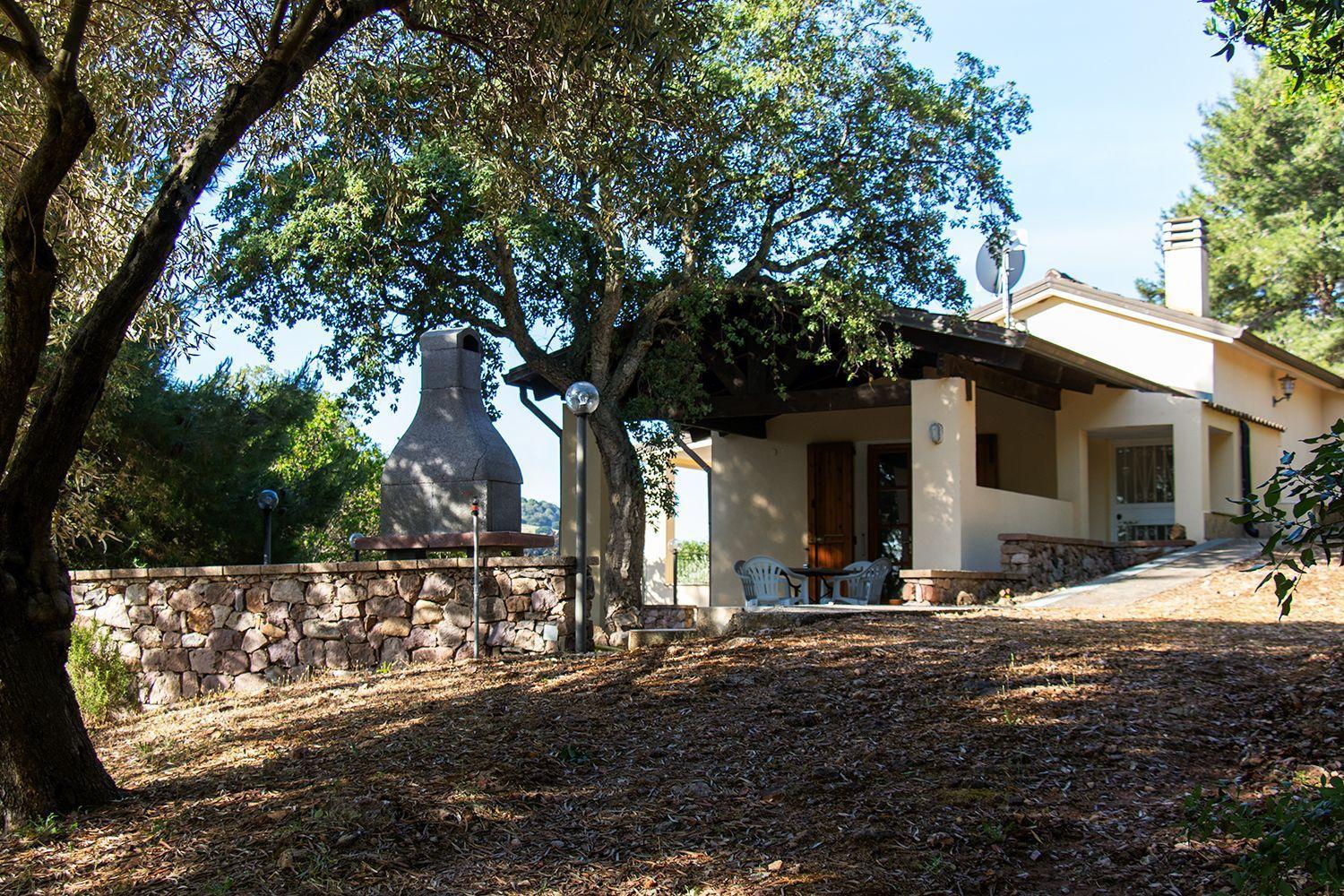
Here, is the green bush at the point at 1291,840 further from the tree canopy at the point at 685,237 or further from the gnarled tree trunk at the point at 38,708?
→ the tree canopy at the point at 685,237

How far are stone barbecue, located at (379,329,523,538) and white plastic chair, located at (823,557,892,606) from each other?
12.7ft

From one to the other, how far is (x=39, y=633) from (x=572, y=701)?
2.76 m

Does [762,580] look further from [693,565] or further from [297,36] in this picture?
[693,565]

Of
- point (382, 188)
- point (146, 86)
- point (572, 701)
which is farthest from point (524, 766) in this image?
point (146, 86)

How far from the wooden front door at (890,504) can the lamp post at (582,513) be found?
7.52 metres

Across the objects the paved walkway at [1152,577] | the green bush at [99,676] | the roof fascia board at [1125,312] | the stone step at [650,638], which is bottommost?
the green bush at [99,676]

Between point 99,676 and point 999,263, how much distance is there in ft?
38.1

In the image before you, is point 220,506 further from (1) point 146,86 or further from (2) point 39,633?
(2) point 39,633

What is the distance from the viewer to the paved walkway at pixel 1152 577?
35.0ft

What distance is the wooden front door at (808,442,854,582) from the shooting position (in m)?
15.4

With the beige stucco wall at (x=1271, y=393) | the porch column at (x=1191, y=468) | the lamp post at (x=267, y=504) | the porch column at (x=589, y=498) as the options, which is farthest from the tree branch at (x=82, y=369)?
the beige stucco wall at (x=1271, y=393)

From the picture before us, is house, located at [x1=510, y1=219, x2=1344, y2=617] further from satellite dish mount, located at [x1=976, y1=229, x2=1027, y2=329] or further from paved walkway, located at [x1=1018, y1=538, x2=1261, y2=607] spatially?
satellite dish mount, located at [x1=976, y1=229, x2=1027, y2=329]

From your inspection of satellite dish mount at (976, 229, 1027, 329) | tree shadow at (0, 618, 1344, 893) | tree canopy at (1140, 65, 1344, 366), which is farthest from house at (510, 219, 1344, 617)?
tree canopy at (1140, 65, 1344, 366)

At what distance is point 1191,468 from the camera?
15.2m
